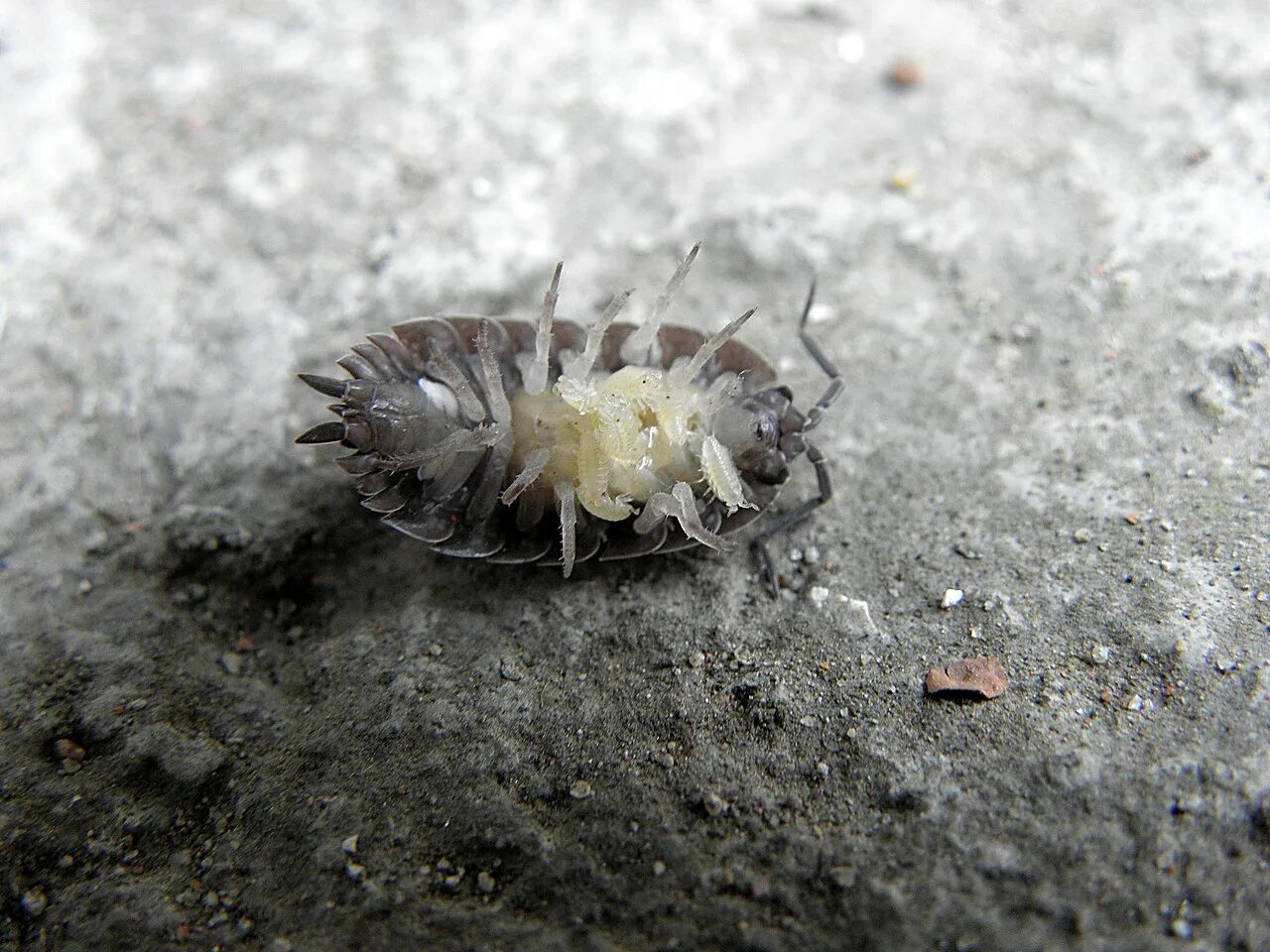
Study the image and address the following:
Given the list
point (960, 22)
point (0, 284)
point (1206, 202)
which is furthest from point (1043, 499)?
point (0, 284)

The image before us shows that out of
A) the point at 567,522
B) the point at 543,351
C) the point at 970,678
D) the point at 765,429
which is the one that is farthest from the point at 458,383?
the point at 970,678

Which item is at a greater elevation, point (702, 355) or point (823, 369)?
point (702, 355)

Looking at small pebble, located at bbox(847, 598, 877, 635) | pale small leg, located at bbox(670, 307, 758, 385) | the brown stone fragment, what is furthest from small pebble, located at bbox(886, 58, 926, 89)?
the brown stone fragment

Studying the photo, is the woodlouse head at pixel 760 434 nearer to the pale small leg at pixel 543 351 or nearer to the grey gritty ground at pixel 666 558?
the grey gritty ground at pixel 666 558

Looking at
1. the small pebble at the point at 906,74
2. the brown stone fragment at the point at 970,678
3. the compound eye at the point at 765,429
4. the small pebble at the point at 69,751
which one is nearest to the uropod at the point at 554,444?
the compound eye at the point at 765,429

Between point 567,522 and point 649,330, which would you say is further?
point 649,330

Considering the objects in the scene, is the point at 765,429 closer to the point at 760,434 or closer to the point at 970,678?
the point at 760,434

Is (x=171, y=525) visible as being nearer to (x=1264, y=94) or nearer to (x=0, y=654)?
(x=0, y=654)
